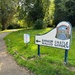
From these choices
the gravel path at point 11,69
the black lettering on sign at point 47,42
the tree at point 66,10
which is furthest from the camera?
the tree at point 66,10

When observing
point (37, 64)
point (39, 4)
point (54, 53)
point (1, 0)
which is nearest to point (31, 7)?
point (39, 4)

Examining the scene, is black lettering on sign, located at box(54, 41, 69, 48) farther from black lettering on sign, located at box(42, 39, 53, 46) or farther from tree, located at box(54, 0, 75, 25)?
tree, located at box(54, 0, 75, 25)

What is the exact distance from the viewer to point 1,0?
17.6 metres

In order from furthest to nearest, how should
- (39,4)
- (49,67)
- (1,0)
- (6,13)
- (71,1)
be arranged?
(6,13) → (39,4) → (71,1) → (1,0) → (49,67)

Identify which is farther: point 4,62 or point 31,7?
point 31,7

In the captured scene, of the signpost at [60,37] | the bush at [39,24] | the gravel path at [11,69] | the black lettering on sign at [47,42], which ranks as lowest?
the bush at [39,24]

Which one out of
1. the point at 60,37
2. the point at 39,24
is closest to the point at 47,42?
the point at 60,37

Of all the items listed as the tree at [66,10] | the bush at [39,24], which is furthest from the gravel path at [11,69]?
the bush at [39,24]

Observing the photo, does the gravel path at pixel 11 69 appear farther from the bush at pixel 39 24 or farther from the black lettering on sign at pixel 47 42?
the bush at pixel 39 24

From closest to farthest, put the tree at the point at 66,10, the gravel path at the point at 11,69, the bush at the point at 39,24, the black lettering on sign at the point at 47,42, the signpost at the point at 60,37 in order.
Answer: the gravel path at the point at 11,69 → the signpost at the point at 60,37 → the black lettering on sign at the point at 47,42 → the tree at the point at 66,10 → the bush at the point at 39,24

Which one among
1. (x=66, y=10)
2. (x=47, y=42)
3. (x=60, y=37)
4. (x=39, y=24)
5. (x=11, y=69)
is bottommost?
(x=39, y=24)

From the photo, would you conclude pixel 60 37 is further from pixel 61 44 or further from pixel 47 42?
pixel 47 42

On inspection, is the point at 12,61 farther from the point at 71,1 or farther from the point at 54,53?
the point at 71,1

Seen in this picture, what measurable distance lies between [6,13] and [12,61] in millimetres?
26019
